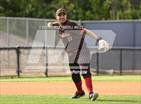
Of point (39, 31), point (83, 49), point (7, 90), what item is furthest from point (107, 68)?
point (83, 49)

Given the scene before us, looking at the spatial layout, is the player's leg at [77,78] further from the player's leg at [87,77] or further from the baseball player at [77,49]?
the player's leg at [87,77]

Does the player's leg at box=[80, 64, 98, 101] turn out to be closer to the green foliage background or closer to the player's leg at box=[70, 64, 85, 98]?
the player's leg at box=[70, 64, 85, 98]

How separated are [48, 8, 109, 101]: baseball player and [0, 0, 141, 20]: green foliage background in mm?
29876

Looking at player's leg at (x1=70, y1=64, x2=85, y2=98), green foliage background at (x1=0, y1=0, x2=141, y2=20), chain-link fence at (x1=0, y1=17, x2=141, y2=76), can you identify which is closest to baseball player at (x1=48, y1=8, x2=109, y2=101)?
player's leg at (x1=70, y1=64, x2=85, y2=98)

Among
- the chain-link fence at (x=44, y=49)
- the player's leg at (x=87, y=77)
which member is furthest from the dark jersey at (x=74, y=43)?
the chain-link fence at (x=44, y=49)

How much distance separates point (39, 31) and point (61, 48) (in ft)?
8.94

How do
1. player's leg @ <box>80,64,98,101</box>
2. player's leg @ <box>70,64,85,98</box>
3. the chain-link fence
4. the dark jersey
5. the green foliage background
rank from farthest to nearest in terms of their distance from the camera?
the green foliage background → the chain-link fence → the dark jersey → player's leg @ <box>70,64,85,98</box> → player's leg @ <box>80,64,98,101</box>

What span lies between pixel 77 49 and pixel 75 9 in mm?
34900

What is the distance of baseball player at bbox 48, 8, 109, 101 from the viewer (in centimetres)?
1205

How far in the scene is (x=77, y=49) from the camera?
12.8m

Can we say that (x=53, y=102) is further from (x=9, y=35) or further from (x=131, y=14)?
(x=131, y=14)

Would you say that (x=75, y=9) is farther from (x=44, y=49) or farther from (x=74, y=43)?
(x=74, y=43)

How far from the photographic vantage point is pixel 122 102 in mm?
11352

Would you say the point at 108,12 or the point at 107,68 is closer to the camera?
the point at 107,68
